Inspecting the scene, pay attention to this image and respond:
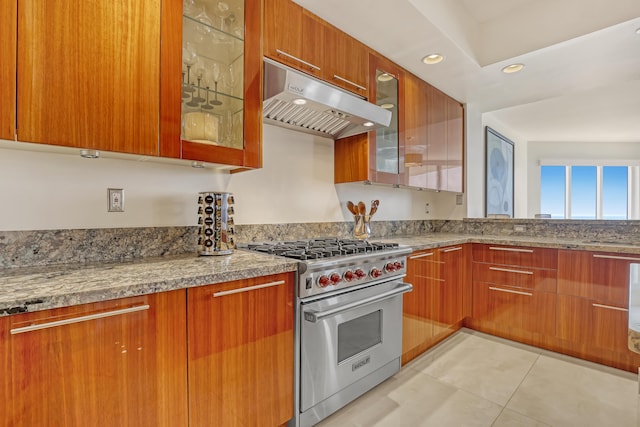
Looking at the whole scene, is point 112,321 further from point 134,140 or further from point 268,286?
point 134,140

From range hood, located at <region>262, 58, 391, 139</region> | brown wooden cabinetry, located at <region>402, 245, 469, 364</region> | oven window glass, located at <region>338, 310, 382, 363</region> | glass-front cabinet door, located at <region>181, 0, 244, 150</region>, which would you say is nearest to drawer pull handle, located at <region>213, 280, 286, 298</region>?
oven window glass, located at <region>338, 310, 382, 363</region>

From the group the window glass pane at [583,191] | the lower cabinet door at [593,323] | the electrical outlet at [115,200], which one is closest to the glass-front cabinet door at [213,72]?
the electrical outlet at [115,200]

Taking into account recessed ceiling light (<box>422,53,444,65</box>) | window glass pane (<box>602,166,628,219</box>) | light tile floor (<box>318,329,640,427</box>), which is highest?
recessed ceiling light (<box>422,53,444,65</box>)

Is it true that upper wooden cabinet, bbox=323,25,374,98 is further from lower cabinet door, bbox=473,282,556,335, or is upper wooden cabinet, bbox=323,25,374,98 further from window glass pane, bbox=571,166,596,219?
window glass pane, bbox=571,166,596,219

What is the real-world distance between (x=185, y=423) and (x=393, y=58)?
253 cm

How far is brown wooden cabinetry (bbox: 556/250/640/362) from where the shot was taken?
2195 mm

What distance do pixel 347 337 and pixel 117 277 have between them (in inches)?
44.3

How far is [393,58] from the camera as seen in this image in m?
2.45

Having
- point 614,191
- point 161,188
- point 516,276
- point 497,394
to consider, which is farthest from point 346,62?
point 614,191

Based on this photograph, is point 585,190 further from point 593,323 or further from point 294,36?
point 294,36

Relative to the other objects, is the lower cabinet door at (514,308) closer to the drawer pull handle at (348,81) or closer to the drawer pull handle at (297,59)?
the drawer pull handle at (348,81)

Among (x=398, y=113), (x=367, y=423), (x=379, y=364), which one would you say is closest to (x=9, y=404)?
(x=367, y=423)

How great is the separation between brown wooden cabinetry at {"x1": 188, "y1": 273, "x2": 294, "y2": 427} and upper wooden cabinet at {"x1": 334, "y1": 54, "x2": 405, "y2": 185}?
1194 mm

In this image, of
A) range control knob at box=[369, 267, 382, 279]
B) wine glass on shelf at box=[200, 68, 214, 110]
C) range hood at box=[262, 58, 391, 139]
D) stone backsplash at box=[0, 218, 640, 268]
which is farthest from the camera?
range control knob at box=[369, 267, 382, 279]
